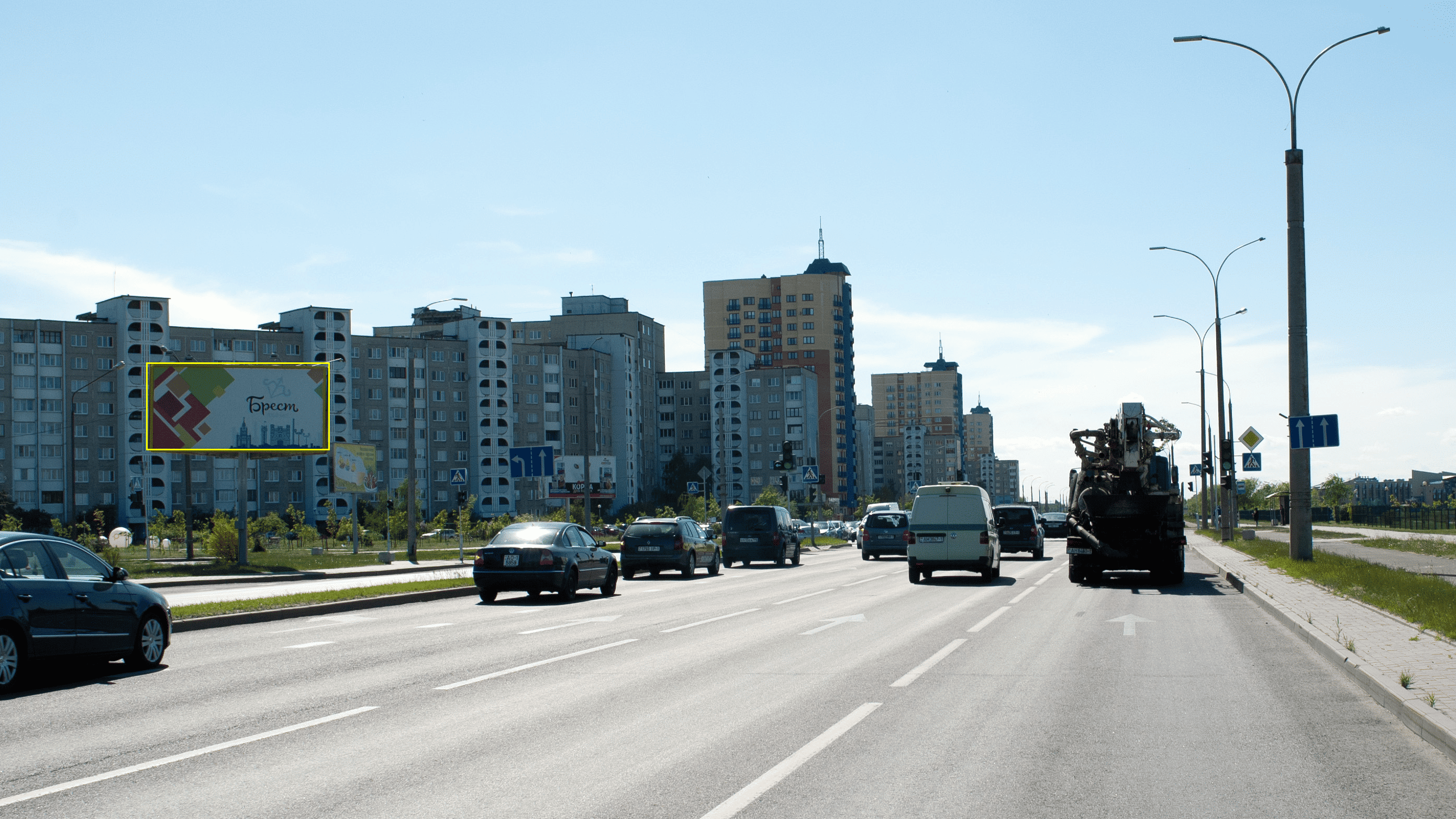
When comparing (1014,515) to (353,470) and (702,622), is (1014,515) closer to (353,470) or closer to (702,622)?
(353,470)

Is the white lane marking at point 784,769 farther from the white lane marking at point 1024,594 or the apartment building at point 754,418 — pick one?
the apartment building at point 754,418

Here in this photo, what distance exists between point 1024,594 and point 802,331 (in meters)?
154

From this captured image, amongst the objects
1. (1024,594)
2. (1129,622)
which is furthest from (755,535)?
(1129,622)

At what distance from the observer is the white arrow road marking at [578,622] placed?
52.4 feet

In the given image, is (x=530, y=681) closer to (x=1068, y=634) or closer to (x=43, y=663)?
(x=43, y=663)

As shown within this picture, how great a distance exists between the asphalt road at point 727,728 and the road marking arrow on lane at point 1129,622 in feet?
0.46

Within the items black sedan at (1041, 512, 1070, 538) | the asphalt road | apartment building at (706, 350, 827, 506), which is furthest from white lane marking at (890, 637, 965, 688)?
apartment building at (706, 350, 827, 506)

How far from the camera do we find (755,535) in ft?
126

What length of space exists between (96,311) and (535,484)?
49.0m

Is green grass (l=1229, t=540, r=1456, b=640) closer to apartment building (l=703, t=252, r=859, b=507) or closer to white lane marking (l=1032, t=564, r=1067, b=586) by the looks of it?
white lane marking (l=1032, t=564, r=1067, b=586)

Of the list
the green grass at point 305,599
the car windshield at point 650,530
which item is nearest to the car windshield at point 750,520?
the car windshield at point 650,530

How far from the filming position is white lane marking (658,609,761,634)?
15.8 m

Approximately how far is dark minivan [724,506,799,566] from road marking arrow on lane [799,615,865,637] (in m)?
20.2

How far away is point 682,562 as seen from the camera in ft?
99.9
